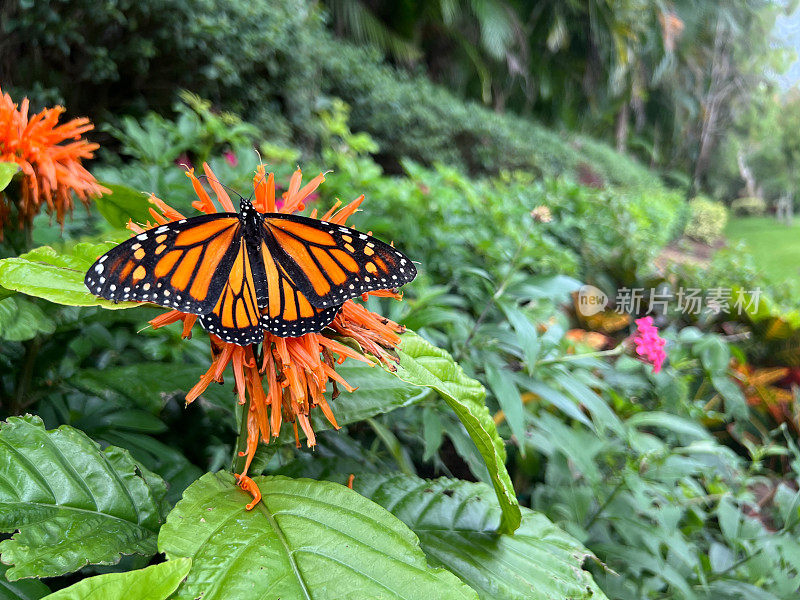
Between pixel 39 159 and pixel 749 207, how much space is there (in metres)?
16.6

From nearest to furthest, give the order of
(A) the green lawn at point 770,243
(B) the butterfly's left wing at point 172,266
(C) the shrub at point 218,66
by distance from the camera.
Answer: (B) the butterfly's left wing at point 172,266 → (C) the shrub at point 218,66 → (A) the green lawn at point 770,243

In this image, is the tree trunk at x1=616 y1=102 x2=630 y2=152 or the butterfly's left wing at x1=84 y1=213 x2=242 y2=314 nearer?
the butterfly's left wing at x1=84 y1=213 x2=242 y2=314

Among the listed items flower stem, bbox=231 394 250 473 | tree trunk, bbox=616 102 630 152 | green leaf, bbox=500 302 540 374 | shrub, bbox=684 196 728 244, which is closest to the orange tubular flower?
flower stem, bbox=231 394 250 473

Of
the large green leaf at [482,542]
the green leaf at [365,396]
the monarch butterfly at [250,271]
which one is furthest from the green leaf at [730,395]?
the monarch butterfly at [250,271]

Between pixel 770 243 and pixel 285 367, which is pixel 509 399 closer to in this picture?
pixel 285 367

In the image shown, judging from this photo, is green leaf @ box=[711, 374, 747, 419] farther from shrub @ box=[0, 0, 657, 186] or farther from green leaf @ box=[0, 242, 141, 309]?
shrub @ box=[0, 0, 657, 186]

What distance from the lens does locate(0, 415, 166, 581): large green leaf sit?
1.51 feet

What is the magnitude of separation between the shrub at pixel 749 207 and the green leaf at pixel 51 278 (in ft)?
54.5

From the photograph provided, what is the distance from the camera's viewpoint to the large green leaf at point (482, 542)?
60cm

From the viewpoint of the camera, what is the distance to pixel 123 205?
775 millimetres

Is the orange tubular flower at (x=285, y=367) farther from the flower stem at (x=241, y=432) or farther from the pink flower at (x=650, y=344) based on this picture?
the pink flower at (x=650, y=344)

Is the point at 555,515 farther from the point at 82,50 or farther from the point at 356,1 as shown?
the point at 356,1

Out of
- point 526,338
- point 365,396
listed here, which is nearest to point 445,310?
point 526,338

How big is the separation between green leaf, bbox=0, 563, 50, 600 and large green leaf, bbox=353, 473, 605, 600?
1.10 feet
